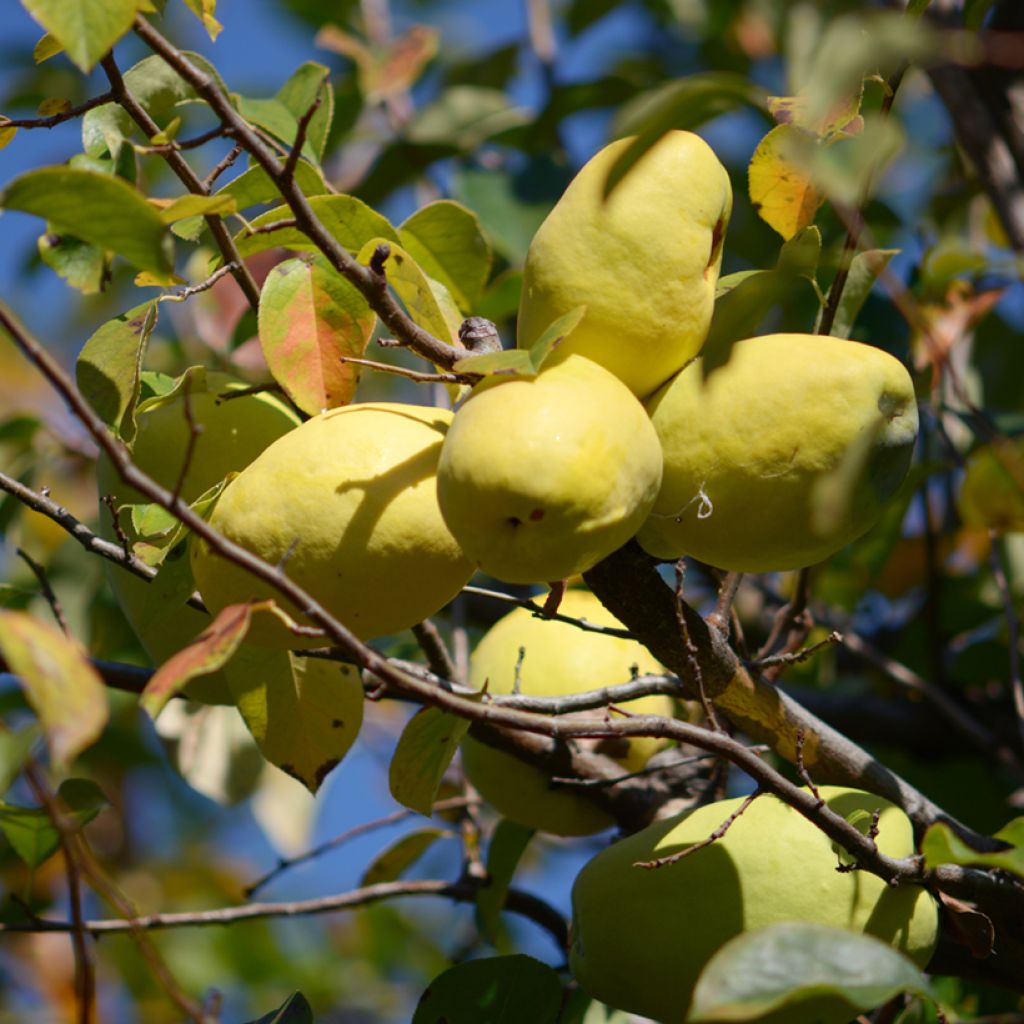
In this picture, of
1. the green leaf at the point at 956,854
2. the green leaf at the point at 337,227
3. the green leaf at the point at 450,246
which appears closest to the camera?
the green leaf at the point at 956,854

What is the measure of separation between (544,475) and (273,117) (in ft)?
2.82

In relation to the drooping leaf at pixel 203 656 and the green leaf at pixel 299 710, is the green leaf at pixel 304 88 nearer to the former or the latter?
the green leaf at pixel 299 710

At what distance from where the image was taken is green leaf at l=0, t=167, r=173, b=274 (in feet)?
2.48

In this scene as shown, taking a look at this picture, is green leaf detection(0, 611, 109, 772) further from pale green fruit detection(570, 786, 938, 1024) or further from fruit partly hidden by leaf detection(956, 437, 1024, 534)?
fruit partly hidden by leaf detection(956, 437, 1024, 534)

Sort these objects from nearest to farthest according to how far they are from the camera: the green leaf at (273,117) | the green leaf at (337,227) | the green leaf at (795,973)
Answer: the green leaf at (795,973) < the green leaf at (337,227) < the green leaf at (273,117)

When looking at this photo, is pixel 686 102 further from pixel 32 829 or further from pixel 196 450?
pixel 32 829

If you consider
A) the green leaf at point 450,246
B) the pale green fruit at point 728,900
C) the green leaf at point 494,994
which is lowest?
the green leaf at point 494,994

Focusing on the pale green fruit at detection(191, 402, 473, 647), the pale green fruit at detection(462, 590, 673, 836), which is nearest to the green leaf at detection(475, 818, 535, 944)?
the pale green fruit at detection(462, 590, 673, 836)

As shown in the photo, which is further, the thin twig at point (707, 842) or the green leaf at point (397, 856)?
the green leaf at point (397, 856)

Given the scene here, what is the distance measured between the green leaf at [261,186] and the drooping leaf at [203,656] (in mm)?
380

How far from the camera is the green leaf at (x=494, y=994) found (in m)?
1.06

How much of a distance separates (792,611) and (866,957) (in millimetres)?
592

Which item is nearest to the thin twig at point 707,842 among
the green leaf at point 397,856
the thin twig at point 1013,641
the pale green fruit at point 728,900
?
the pale green fruit at point 728,900

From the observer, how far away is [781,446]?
825 mm
